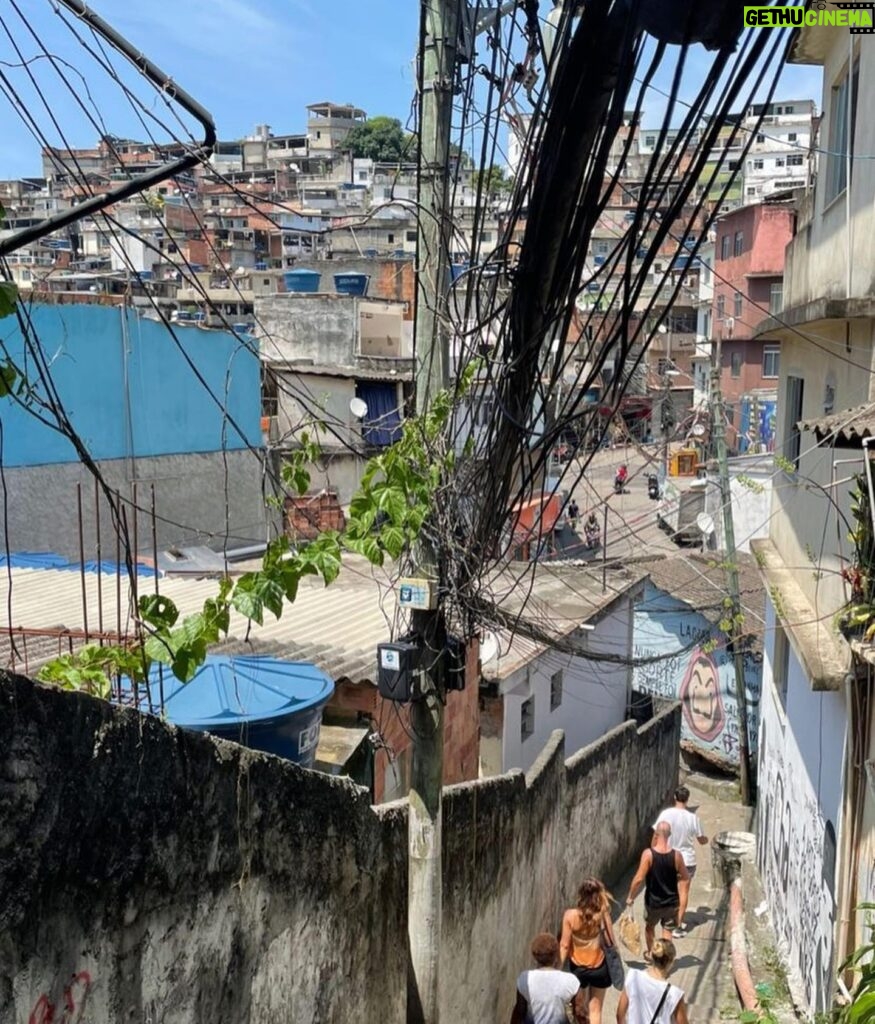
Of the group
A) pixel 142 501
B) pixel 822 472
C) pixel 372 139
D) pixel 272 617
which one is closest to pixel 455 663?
pixel 822 472

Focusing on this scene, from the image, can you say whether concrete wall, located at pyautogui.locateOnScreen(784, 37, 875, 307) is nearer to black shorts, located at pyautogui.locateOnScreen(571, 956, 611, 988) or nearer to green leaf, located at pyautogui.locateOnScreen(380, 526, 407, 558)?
green leaf, located at pyautogui.locateOnScreen(380, 526, 407, 558)

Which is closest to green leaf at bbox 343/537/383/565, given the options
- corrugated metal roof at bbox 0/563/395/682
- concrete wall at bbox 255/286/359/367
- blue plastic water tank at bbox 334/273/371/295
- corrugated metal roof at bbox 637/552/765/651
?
corrugated metal roof at bbox 0/563/395/682

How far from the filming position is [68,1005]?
9.51 feet

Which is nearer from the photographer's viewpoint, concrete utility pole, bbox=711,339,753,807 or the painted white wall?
the painted white wall

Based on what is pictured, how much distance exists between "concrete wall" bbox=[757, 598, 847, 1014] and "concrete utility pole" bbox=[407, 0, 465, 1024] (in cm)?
278

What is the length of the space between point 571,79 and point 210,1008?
3422 millimetres

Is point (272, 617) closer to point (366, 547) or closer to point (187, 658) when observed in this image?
point (366, 547)

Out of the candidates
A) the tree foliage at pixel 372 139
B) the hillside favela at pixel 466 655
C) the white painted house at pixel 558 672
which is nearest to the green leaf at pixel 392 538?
the hillside favela at pixel 466 655

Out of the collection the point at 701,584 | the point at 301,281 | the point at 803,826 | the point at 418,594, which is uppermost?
the point at 301,281

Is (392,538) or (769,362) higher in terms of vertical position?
(769,362)

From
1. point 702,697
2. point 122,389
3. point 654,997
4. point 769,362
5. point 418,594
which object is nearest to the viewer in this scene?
point 418,594

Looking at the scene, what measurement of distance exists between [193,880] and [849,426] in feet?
12.3

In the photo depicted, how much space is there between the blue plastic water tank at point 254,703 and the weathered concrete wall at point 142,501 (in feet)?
22.1

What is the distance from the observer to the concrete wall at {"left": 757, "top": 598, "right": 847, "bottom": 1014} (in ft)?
23.2
